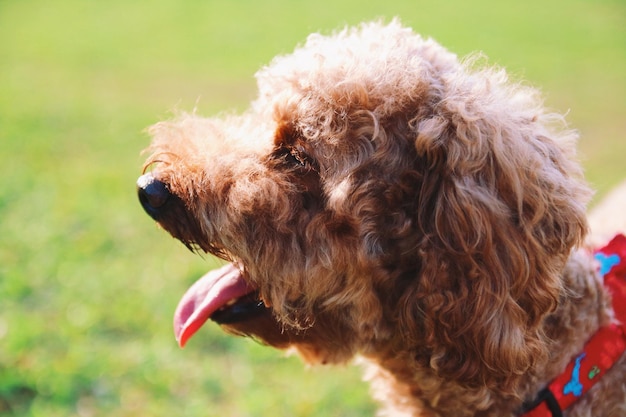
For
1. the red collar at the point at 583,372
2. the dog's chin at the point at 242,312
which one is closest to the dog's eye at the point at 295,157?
the dog's chin at the point at 242,312

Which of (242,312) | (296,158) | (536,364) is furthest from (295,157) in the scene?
(536,364)

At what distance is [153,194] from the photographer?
7.59ft

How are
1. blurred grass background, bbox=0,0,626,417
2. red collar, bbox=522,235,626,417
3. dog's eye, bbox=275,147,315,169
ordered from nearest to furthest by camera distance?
1. red collar, bbox=522,235,626,417
2. dog's eye, bbox=275,147,315,169
3. blurred grass background, bbox=0,0,626,417

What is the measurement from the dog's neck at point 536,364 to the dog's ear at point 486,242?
0.48ft

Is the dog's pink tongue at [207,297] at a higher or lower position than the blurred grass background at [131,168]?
lower

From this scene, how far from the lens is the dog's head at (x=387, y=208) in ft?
6.86

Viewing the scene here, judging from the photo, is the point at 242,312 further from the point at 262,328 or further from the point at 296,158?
the point at 296,158

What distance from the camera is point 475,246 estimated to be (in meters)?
2.07

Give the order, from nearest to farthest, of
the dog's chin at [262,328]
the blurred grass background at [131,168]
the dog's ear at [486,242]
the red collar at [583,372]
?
the dog's ear at [486,242] → the red collar at [583,372] → the dog's chin at [262,328] → the blurred grass background at [131,168]

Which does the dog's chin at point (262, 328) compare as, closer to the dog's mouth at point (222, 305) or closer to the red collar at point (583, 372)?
the dog's mouth at point (222, 305)

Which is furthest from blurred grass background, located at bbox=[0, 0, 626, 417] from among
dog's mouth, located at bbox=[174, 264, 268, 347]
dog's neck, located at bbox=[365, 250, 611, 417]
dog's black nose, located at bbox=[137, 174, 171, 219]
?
dog's black nose, located at bbox=[137, 174, 171, 219]

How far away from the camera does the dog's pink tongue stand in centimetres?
252

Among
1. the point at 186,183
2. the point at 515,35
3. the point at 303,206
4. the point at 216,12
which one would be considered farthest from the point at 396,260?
the point at 216,12

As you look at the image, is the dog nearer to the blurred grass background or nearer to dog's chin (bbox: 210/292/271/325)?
dog's chin (bbox: 210/292/271/325)
